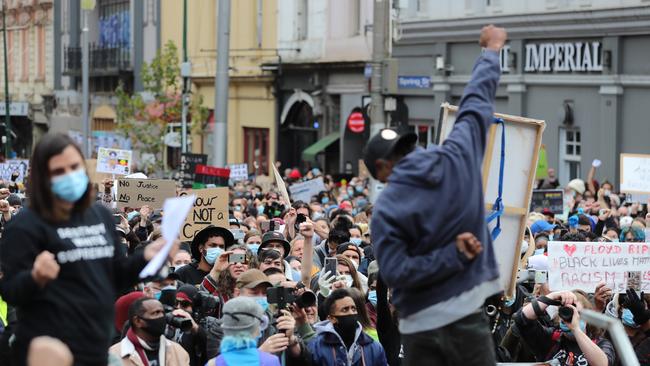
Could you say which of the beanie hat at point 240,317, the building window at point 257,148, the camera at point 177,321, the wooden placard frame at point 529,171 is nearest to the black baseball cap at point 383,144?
the beanie hat at point 240,317

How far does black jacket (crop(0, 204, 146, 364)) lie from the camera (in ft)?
17.0

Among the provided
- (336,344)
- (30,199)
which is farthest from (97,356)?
(336,344)

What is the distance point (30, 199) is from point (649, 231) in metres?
10.1

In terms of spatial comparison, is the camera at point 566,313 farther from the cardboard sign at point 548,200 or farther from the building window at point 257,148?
the building window at point 257,148

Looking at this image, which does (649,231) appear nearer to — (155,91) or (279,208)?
(279,208)

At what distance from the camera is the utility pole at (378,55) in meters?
24.1

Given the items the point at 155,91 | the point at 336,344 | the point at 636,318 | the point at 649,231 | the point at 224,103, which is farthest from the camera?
the point at 155,91

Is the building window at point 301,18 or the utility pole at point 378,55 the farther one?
the building window at point 301,18

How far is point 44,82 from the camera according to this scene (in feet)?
211

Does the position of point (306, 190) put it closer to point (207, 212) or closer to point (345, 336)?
point (207, 212)

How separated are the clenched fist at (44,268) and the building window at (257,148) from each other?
39.0m

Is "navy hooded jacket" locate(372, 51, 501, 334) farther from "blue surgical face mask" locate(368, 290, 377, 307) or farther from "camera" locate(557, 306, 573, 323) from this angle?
"blue surgical face mask" locate(368, 290, 377, 307)

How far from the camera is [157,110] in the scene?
45438 millimetres

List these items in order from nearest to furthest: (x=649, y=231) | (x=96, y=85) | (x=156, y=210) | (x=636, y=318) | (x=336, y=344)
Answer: (x=336, y=344) → (x=636, y=318) → (x=649, y=231) → (x=156, y=210) → (x=96, y=85)
